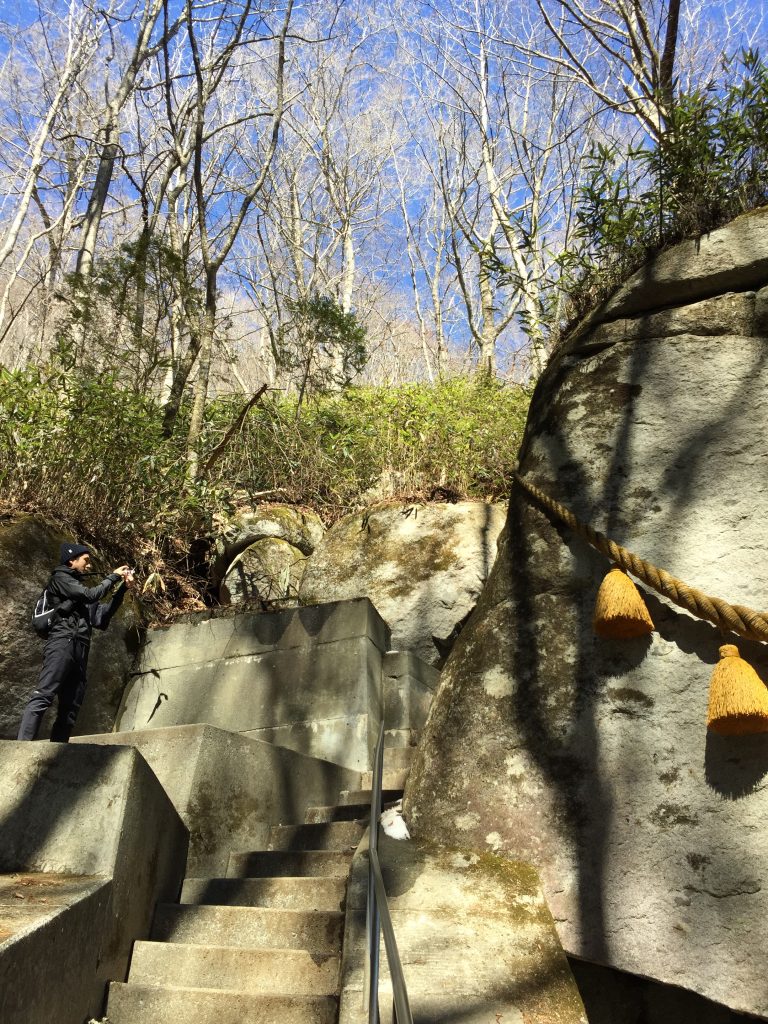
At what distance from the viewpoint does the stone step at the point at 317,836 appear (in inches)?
147

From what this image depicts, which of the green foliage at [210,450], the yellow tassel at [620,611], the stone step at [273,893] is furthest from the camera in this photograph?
the green foliage at [210,450]

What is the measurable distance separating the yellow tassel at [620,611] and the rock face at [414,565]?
327 cm

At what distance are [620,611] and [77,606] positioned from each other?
3.28 meters

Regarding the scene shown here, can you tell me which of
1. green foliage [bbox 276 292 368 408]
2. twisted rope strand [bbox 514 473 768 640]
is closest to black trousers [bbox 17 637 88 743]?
twisted rope strand [bbox 514 473 768 640]

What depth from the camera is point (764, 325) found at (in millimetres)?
3318

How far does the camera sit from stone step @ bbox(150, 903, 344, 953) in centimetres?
290

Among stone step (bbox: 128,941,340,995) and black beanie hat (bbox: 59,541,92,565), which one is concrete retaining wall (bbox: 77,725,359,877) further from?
black beanie hat (bbox: 59,541,92,565)

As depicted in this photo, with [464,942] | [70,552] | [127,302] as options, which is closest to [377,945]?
[464,942]

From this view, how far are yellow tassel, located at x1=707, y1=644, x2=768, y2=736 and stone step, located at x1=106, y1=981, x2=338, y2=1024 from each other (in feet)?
5.27

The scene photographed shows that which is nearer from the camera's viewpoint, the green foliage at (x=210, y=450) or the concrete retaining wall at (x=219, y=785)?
the concrete retaining wall at (x=219, y=785)

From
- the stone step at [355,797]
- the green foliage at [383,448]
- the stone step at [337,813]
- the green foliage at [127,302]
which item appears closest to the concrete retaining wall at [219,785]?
the stone step at [337,813]

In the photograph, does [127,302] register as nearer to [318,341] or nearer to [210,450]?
[210,450]

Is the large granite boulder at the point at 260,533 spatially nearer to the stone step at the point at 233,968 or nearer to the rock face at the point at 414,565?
the rock face at the point at 414,565

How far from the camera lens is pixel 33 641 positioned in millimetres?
4992
